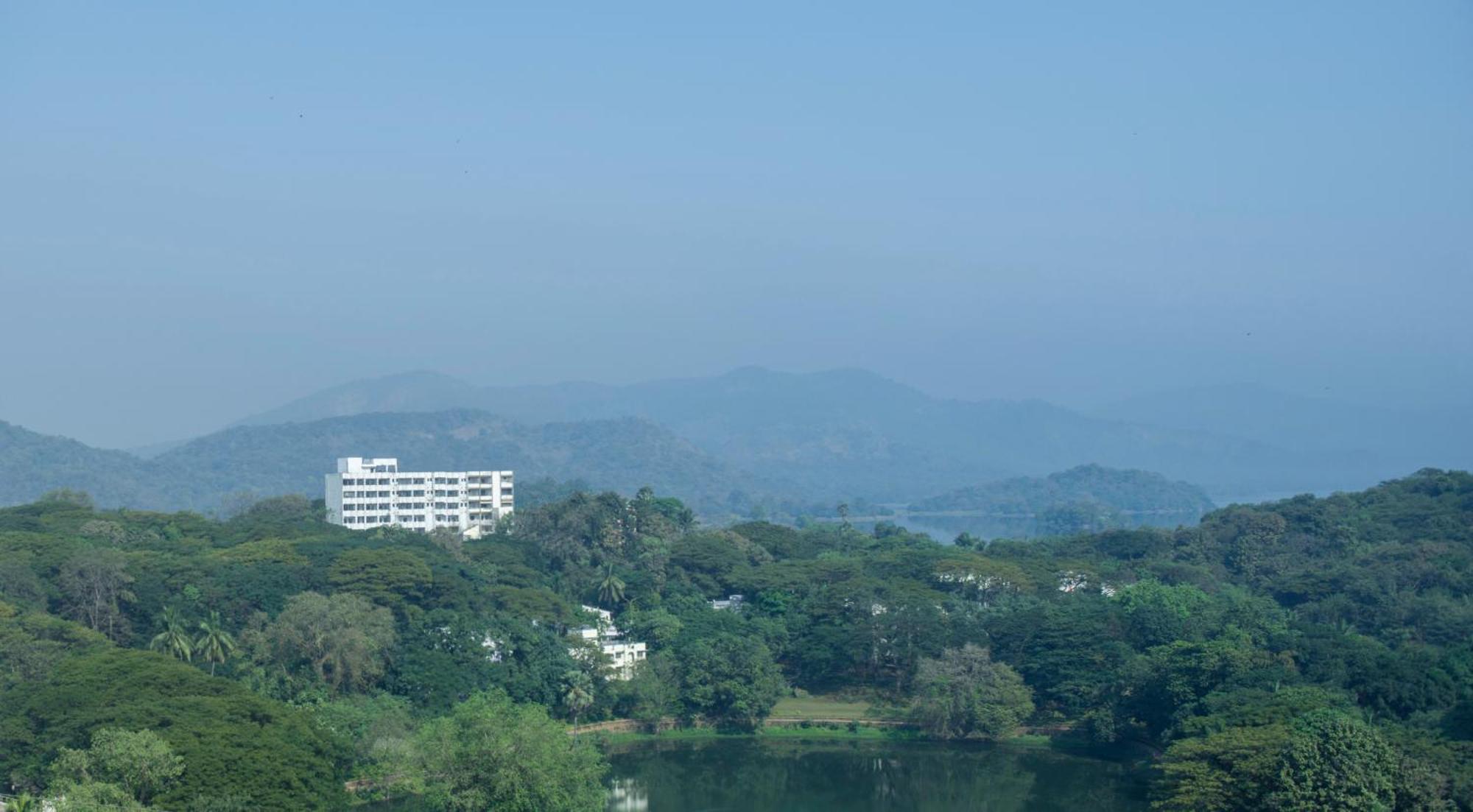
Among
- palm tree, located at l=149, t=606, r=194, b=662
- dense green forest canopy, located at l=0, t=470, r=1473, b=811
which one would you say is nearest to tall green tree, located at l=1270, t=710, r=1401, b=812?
dense green forest canopy, located at l=0, t=470, r=1473, b=811

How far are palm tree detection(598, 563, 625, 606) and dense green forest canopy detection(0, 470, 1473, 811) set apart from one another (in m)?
0.07

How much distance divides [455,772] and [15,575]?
15407 millimetres

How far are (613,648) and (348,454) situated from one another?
11337 centimetres

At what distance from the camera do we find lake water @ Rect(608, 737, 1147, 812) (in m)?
26.7

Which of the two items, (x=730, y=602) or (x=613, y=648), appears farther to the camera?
(x=730, y=602)

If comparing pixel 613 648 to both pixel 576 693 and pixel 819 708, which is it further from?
pixel 819 708

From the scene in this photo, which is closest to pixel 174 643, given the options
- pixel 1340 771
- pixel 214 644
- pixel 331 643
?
pixel 214 644

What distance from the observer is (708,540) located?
44750 millimetres

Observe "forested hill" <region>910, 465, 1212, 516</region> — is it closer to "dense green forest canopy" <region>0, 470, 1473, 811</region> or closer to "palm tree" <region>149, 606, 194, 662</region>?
"dense green forest canopy" <region>0, 470, 1473, 811</region>

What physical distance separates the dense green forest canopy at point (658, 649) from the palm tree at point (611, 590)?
71 millimetres

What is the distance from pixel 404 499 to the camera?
54.8 m

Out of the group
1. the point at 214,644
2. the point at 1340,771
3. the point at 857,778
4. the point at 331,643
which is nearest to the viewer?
the point at 1340,771

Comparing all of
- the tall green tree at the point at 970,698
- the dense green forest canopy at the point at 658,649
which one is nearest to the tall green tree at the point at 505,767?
the dense green forest canopy at the point at 658,649

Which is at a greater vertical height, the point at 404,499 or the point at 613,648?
the point at 404,499
